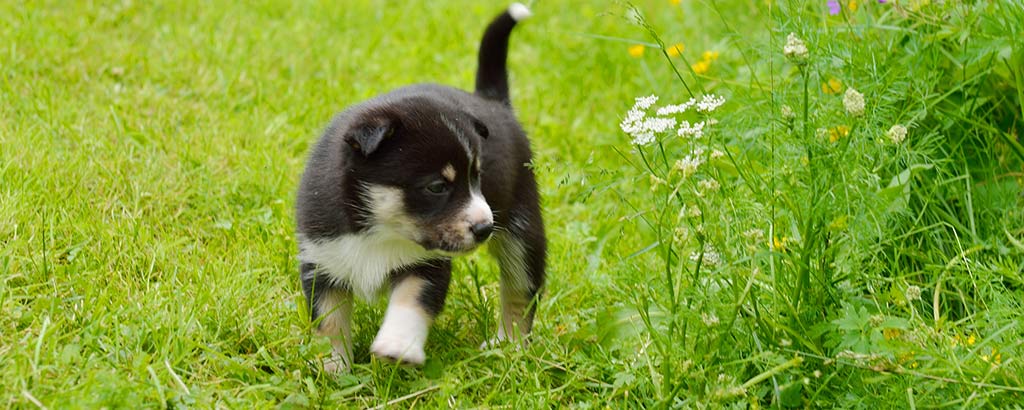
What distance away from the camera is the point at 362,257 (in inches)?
139

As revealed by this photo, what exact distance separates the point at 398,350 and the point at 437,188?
0.52 m

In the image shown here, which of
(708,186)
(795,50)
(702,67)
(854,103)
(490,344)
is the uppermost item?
(795,50)

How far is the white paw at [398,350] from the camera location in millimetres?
3223

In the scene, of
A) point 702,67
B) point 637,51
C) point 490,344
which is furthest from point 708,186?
point 637,51

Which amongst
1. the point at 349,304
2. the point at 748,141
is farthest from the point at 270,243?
the point at 748,141

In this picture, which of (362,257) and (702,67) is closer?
(362,257)

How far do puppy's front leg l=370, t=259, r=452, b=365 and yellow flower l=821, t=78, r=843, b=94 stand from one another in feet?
5.00

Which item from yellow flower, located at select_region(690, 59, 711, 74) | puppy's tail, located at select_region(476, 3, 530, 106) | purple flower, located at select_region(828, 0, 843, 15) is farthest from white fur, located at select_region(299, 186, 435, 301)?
yellow flower, located at select_region(690, 59, 711, 74)

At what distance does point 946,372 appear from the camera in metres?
2.91

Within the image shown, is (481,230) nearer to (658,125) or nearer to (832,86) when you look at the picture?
(658,125)

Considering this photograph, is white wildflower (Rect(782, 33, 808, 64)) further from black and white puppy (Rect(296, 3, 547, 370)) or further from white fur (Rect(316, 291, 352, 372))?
white fur (Rect(316, 291, 352, 372))

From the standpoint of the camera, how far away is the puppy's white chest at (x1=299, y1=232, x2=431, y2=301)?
3.50 m

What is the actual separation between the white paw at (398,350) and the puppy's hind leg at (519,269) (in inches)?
27.3

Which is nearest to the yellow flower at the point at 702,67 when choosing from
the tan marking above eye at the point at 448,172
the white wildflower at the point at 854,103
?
the tan marking above eye at the point at 448,172
